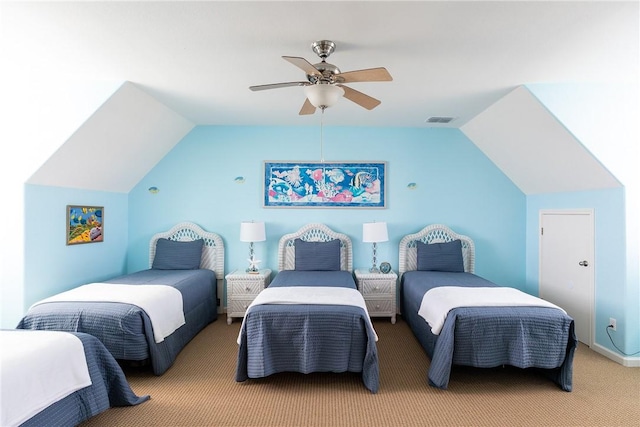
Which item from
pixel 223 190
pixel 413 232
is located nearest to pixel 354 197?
pixel 413 232

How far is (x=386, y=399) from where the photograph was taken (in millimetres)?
2668

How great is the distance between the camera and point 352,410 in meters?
2.53

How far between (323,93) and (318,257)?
2564 mm

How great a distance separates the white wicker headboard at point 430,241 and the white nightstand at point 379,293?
0.41 meters

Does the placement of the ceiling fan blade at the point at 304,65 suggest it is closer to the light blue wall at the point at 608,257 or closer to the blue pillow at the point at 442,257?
the blue pillow at the point at 442,257

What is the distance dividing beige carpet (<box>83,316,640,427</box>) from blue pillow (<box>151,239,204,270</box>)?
1.54 meters

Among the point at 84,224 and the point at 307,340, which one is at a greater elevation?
the point at 84,224

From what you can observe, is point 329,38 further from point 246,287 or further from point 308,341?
point 246,287

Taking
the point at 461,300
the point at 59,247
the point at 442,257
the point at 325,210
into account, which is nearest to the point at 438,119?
the point at 442,257

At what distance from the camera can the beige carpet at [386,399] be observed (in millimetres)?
2421

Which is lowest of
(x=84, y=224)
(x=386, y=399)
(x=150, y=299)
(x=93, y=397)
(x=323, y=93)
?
(x=386, y=399)

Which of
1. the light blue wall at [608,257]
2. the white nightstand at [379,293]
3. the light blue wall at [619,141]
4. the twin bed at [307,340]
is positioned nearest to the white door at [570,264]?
the light blue wall at [608,257]

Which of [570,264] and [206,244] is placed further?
[206,244]

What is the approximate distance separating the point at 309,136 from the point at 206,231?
2.01m
